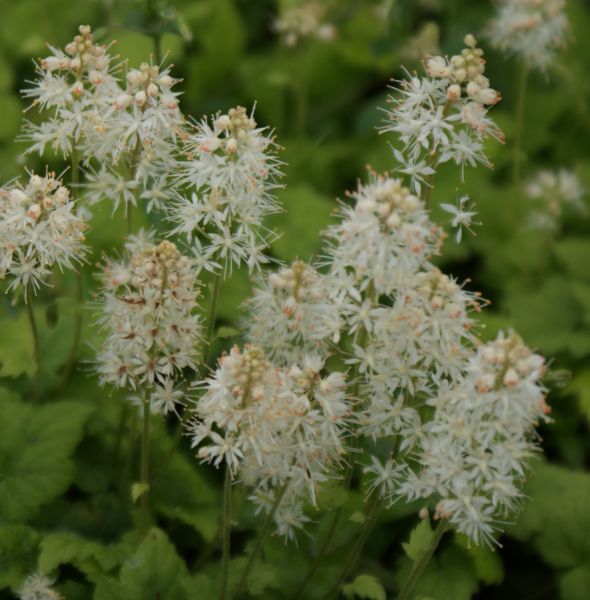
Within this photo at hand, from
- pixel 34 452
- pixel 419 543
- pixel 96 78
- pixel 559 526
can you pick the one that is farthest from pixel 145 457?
pixel 559 526

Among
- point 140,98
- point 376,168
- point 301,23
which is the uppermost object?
point 301,23

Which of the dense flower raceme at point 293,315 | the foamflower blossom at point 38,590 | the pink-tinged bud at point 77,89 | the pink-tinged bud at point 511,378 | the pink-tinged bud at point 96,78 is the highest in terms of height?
the pink-tinged bud at point 96,78

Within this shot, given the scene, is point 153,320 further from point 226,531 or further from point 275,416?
point 226,531

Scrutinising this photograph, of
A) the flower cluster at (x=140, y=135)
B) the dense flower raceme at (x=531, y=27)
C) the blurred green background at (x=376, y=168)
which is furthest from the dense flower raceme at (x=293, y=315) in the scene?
the dense flower raceme at (x=531, y=27)

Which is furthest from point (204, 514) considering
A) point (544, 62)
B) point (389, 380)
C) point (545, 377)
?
point (544, 62)

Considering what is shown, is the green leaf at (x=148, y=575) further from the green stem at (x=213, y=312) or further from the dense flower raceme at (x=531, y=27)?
the dense flower raceme at (x=531, y=27)

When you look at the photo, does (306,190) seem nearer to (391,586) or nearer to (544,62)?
(544,62)
